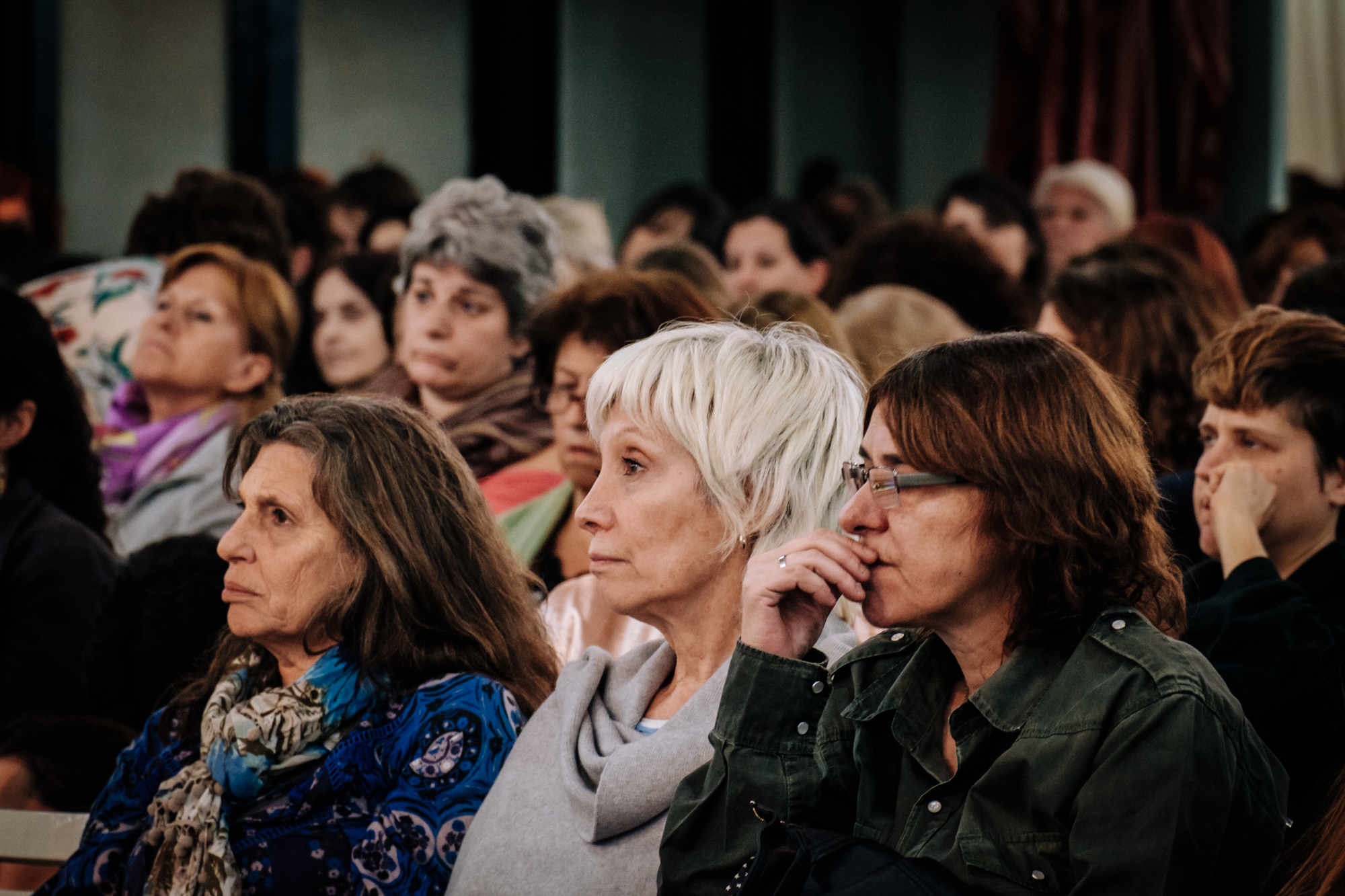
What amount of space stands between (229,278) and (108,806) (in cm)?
221

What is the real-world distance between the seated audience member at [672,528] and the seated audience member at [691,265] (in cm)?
258

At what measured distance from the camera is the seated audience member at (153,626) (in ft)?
9.80

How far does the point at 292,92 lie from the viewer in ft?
29.2

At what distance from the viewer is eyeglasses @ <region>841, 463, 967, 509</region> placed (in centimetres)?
178

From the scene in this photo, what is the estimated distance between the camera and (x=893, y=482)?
1802mm

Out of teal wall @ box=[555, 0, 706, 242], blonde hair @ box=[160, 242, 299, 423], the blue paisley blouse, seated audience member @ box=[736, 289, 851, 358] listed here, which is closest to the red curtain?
teal wall @ box=[555, 0, 706, 242]

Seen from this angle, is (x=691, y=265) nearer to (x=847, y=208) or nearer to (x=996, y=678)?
(x=847, y=208)

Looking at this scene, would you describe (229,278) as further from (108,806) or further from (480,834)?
(480,834)

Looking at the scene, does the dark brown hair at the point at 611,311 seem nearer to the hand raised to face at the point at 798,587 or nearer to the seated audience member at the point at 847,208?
the hand raised to face at the point at 798,587

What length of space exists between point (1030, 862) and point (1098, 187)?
19.9ft

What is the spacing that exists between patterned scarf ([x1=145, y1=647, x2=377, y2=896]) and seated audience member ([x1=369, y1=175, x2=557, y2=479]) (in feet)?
5.65

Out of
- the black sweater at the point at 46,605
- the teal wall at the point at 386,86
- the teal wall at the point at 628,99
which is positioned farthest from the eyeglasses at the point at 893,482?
the teal wall at the point at 386,86

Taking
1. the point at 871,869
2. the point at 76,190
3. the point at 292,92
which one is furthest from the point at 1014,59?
the point at 871,869

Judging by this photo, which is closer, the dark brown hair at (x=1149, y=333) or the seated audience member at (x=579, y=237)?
the dark brown hair at (x=1149, y=333)
